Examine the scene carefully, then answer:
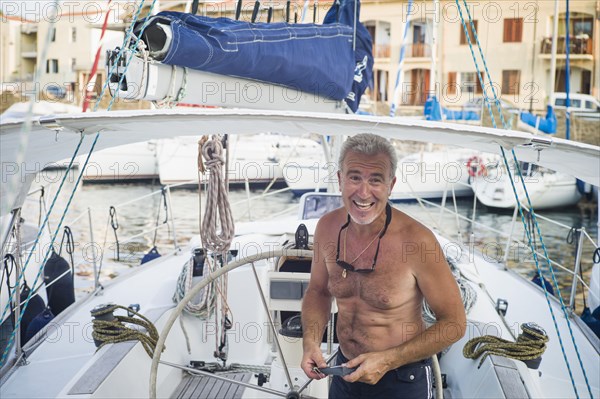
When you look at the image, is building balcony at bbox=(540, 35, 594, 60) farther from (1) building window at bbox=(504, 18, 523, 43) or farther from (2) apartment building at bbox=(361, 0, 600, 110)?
(1) building window at bbox=(504, 18, 523, 43)

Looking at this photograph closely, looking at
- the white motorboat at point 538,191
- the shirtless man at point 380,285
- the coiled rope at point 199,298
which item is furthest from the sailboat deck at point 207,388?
the white motorboat at point 538,191

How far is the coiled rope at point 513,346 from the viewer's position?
347 centimetres

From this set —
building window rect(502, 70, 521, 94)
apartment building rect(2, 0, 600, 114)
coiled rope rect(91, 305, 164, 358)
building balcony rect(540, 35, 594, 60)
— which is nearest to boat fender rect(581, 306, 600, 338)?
coiled rope rect(91, 305, 164, 358)

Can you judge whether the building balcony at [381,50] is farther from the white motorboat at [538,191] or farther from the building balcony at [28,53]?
the building balcony at [28,53]

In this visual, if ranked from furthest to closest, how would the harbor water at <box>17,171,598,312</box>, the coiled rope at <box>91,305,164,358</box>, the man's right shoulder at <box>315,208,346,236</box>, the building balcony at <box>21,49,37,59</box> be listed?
the building balcony at <box>21,49,37,59</box> < the harbor water at <box>17,171,598,312</box> < the coiled rope at <box>91,305,164,358</box> < the man's right shoulder at <box>315,208,346,236</box>

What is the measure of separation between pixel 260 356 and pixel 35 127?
8.11 ft

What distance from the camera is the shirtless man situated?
88.4 inches

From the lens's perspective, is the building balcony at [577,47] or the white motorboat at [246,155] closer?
the white motorboat at [246,155]

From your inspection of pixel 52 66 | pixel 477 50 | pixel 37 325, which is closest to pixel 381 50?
pixel 477 50

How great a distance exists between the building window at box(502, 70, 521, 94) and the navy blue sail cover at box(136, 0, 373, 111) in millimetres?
25192

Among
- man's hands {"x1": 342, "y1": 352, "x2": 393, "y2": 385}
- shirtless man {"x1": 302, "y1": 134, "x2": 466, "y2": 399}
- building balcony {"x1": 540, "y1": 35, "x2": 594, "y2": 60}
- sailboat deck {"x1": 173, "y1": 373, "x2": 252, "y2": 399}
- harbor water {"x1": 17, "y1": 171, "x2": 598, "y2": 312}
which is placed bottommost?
harbor water {"x1": 17, "y1": 171, "x2": 598, "y2": 312}

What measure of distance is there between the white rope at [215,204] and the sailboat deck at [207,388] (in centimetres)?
95

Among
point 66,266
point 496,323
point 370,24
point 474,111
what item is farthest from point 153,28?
point 370,24

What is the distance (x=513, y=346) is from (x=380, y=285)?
150 cm
